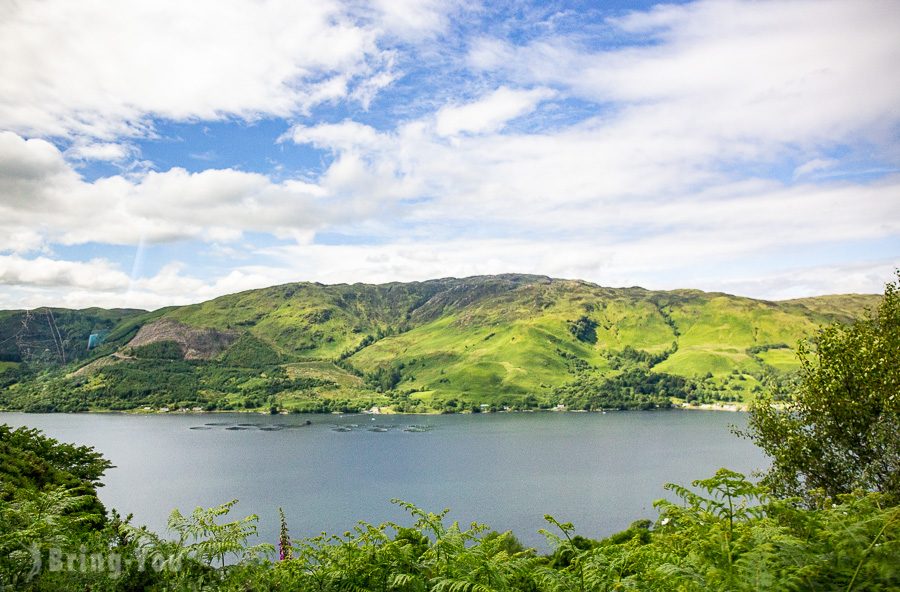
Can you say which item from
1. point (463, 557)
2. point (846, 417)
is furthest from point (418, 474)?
point (463, 557)

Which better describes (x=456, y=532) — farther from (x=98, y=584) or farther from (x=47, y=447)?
(x=47, y=447)

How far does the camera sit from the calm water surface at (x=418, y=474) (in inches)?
3873

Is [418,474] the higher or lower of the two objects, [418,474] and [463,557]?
the lower

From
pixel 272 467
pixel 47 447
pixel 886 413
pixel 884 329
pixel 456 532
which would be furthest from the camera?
pixel 272 467

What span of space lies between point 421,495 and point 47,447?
78.8m

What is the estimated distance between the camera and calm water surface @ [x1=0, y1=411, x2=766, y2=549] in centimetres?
9838

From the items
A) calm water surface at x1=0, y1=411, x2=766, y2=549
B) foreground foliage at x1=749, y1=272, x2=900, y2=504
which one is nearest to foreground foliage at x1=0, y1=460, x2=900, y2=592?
foreground foliage at x1=749, y1=272, x2=900, y2=504

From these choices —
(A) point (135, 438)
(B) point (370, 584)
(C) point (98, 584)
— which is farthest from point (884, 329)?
(A) point (135, 438)

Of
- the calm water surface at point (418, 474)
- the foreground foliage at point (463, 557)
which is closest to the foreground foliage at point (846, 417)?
the foreground foliage at point (463, 557)

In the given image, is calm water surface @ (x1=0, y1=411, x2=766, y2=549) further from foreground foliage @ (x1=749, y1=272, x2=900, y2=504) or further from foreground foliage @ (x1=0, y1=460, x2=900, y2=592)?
foreground foliage @ (x1=0, y1=460, x2=900, y2=592)

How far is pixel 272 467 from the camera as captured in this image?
5635 inches

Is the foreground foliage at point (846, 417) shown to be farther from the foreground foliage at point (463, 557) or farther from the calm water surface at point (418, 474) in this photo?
the calm water surface at point (418, 474)

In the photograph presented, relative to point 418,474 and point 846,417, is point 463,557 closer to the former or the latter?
point 846,417

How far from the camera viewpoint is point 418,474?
13325cm
